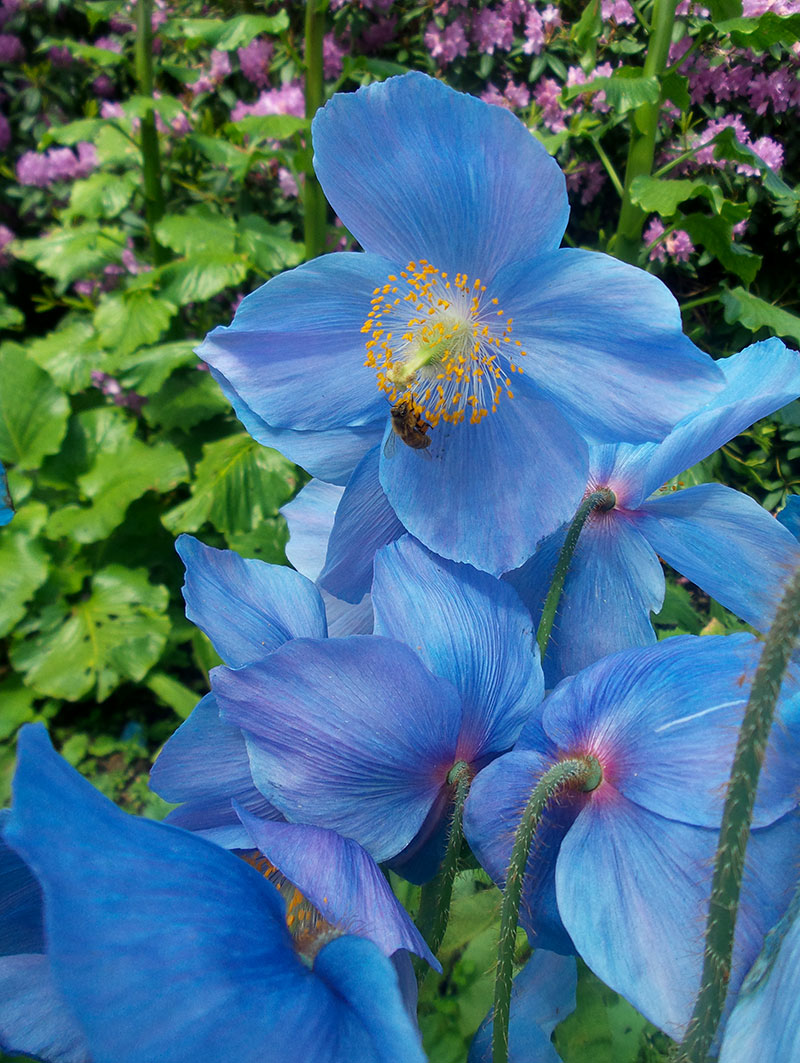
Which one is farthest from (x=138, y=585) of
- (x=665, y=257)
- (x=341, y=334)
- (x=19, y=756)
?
(x=19, y=756)

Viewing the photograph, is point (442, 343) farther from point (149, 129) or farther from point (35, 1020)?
point (149, 129)

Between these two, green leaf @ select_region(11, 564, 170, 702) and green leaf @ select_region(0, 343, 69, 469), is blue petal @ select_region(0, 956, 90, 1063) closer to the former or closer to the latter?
green leaf @ select_region(11, 564, 170, 702)

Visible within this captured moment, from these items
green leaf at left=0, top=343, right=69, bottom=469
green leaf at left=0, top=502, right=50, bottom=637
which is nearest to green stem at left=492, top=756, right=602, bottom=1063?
green leaf at left=0, top=502, right=50, bottom=637

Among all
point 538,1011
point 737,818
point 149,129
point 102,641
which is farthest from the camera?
point 149,129

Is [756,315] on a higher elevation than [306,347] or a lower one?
lower

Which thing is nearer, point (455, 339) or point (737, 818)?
point (737, 818)

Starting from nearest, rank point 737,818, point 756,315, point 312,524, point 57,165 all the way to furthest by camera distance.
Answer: point 737,818 < point 312,524 < point 756,315 < point 57,165

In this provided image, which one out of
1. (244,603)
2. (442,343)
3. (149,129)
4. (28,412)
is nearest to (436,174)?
(442,343)
